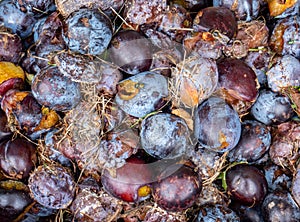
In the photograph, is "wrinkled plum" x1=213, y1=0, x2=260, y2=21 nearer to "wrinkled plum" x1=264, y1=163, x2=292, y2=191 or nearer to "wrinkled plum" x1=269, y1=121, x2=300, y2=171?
"wrinkled plum" x1=269, y1=121, x2=300, y2=171

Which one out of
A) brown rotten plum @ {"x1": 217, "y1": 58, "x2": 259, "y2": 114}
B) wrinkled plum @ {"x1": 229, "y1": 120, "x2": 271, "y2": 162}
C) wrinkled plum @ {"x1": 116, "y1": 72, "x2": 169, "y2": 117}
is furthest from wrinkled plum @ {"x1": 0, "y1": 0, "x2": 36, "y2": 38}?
wrinkled plum @ {"x1": 229, "y1": 120, "x2": 271, "y2": 162}

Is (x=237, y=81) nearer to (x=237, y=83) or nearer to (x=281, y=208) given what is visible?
(x=237, y=83)

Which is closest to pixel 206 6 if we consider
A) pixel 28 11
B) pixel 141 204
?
pixel 28 11

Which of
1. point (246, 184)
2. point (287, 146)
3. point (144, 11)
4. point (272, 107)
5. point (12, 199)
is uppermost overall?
point (144, 11)

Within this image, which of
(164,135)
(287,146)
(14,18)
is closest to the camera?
(164,135)

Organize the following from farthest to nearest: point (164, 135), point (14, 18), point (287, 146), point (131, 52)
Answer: point (14, 18) < point (287, 146) < point (131, 52) < point (164, 135)

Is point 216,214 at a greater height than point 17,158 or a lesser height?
lesser

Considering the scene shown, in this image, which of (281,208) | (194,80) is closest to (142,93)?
(194,80)
